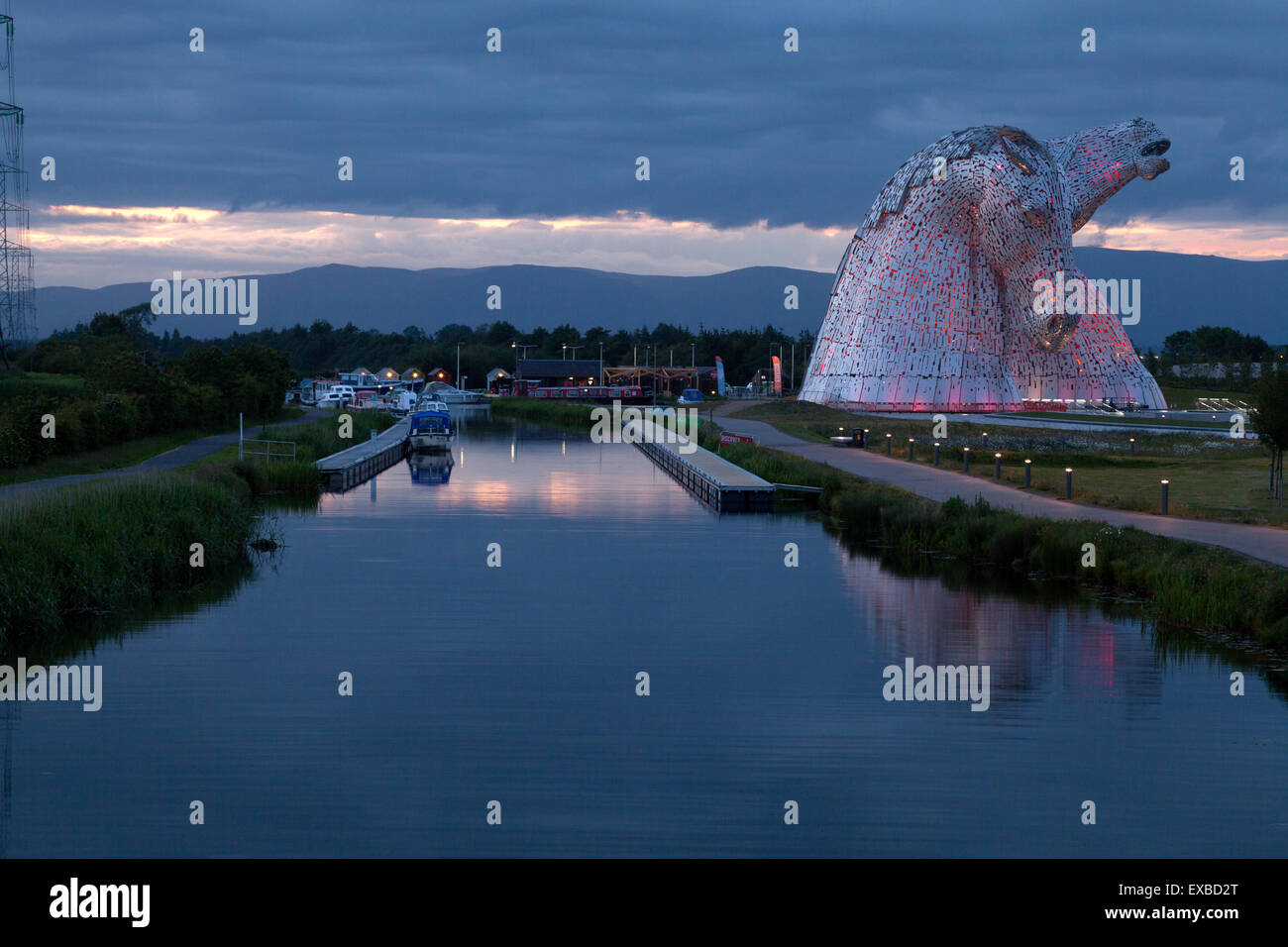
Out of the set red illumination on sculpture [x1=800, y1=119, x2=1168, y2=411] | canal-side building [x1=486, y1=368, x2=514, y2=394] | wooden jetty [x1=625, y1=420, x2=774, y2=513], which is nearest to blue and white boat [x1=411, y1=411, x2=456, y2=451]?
wooden jetty [x1=625, y1=420, x2=774, y2=513]

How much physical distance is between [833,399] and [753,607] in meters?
57.9

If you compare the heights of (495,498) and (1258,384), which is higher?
(1258,384)

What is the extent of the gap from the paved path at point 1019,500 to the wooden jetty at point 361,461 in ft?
47.9

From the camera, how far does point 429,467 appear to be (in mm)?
51688

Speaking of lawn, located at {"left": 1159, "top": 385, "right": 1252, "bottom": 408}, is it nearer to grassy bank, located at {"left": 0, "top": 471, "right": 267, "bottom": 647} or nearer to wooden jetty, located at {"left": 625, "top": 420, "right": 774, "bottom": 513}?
wooden jetty, located at {"left": 625, "top": 420, "right": 774, "bottom": 513}

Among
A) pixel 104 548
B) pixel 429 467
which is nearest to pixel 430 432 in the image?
pixel 429 467

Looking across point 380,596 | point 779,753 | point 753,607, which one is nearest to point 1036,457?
point 753,607

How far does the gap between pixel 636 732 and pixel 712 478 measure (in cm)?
2401

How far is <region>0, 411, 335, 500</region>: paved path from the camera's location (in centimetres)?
2767

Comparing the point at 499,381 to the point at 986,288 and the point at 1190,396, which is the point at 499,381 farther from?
the point at 986,288

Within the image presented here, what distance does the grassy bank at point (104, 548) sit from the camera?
729 inches
